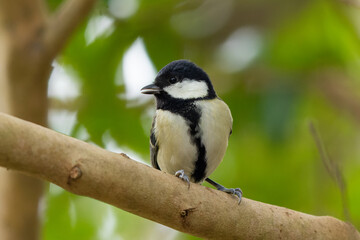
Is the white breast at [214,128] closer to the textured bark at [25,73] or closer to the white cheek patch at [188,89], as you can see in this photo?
the white cheek patch at [188,89]

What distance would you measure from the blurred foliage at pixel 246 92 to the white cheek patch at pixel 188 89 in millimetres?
524

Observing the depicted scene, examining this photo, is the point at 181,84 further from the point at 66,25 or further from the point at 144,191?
the point at 144,191

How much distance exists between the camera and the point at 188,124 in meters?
2.59

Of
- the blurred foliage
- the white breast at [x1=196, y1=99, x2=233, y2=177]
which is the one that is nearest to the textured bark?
the blurred foliage

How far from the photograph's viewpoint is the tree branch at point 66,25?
2.60 metres

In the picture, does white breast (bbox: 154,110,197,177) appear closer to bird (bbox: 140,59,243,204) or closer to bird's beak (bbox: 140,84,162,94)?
bird (bbox: 140,59,243,204)

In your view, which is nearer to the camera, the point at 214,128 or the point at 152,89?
the point at 214,128

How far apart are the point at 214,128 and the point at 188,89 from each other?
0.26 metres

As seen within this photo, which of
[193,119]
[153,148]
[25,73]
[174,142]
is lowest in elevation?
[153,148]

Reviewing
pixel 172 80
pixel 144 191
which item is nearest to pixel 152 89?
pixel 172 80

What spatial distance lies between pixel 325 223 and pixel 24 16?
1.66m

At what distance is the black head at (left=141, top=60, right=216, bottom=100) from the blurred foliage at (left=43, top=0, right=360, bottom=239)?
447 millimetres

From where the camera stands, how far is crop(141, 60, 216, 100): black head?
273 centimetres

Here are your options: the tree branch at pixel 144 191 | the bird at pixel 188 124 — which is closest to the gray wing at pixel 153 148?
the bird at pixel 188 124
